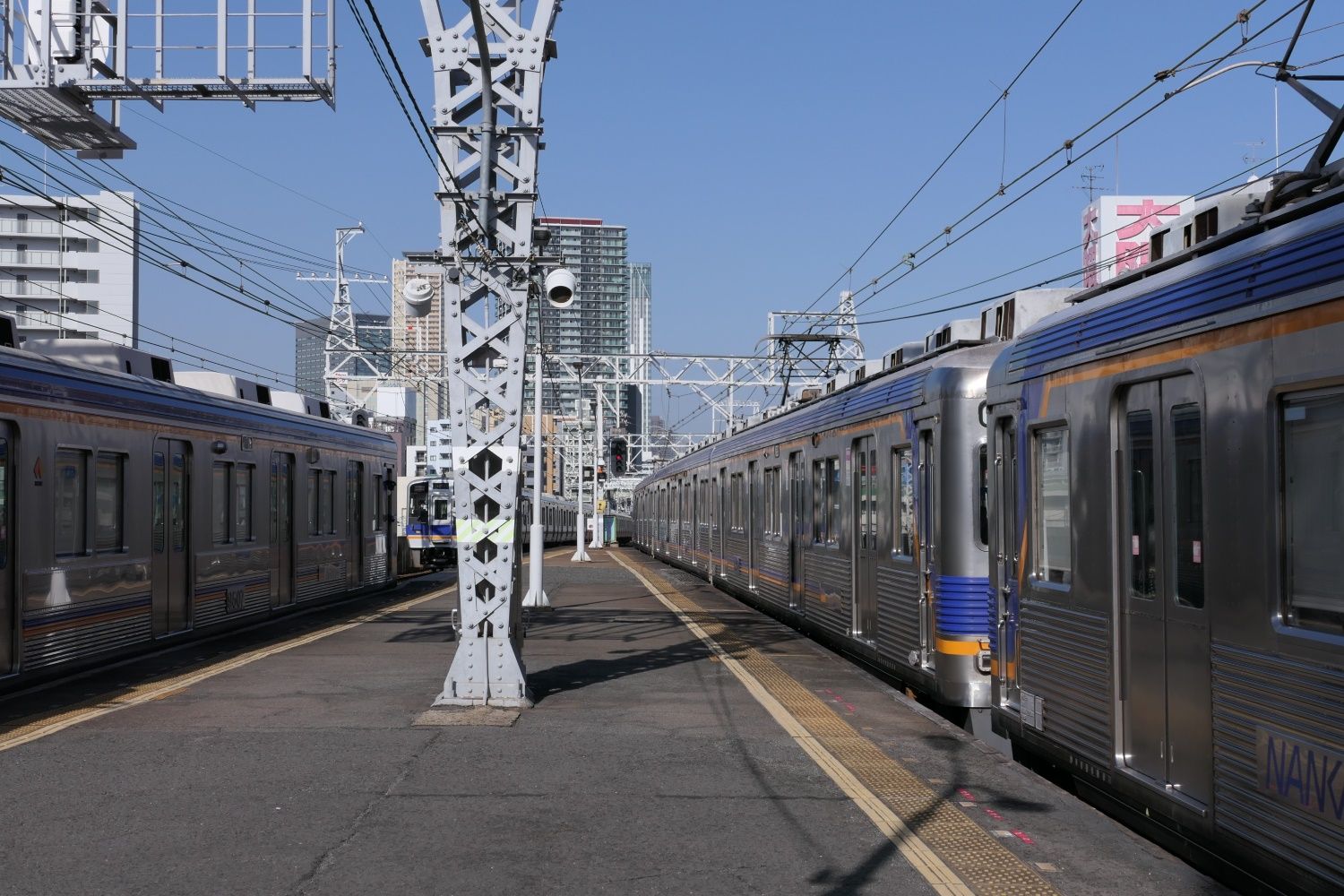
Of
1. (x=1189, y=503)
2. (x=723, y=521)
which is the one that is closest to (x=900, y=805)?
(x=1189, y=503)

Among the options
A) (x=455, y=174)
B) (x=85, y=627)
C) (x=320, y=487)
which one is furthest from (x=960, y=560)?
(x=320, y=487)

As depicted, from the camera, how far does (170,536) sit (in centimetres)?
1570

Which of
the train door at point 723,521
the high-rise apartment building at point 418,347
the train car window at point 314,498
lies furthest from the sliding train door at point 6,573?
the train door at point 723,521

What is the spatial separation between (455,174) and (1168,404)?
657 cm

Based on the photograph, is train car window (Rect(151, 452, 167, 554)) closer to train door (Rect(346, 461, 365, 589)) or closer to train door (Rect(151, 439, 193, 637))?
train door (Rect(151, 439, 193, 637))

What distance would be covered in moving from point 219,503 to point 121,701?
6140 millimetres

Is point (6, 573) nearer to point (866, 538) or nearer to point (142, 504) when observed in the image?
point (142, 504)

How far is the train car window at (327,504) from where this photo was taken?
883 inches

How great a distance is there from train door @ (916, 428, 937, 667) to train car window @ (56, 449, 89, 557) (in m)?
7.74

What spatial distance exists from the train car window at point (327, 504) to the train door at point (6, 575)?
10.6 meters

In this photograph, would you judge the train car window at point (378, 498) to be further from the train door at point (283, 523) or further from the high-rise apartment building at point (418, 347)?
the train door at point (283, 523)

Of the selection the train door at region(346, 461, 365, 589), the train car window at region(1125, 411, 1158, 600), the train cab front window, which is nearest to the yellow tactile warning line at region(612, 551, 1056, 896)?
the train car window at region(1125, 411, 1158, 600)

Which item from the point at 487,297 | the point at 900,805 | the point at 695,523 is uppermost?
the point at 487,297

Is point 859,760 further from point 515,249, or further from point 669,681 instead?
point 515,249
